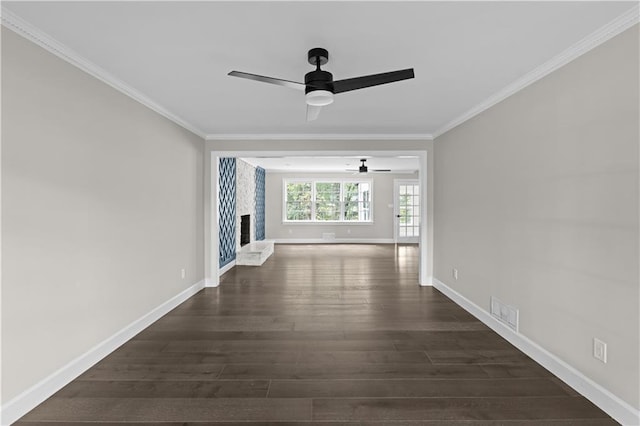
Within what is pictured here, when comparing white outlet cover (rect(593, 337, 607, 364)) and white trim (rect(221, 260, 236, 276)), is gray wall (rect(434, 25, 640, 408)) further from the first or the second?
white trim (rect(221, 260, 236, 276))

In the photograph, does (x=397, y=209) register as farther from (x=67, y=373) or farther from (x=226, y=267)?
(x=67, y=373)

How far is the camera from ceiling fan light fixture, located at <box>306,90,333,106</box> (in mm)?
2133

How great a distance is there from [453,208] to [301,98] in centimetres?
243

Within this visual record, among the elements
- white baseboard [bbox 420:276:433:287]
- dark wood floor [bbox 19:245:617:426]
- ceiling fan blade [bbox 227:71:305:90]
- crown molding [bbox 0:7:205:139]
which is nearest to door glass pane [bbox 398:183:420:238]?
white baseboard [bbox 420:276:433:287]

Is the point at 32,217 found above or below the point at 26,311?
above

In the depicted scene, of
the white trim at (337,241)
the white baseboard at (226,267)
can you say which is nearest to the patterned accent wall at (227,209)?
the white baseboard at (226,267)

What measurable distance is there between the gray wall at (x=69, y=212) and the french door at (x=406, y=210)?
26.1ft

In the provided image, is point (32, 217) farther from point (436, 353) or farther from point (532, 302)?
point (532, 302)

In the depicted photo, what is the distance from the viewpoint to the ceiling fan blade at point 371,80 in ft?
6.59

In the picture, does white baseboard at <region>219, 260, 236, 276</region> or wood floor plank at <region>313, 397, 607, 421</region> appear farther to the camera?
Answer: white baseboard at <region>219, 260, 236, 276</region>

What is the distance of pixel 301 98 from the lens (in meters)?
A: 3.15

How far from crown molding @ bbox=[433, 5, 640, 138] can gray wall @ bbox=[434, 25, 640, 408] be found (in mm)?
43

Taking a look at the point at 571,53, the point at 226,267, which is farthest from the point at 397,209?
the point at 571,53

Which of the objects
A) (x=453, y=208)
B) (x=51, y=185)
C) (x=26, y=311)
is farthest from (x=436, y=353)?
(x=51, y=185)
